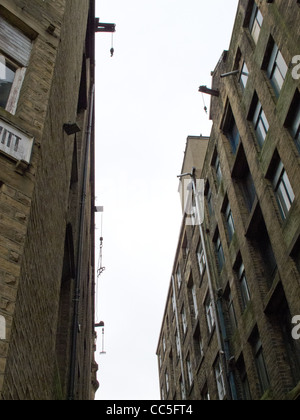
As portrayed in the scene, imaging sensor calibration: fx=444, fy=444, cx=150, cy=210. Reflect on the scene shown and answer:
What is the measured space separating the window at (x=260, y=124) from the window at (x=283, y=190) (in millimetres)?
2103

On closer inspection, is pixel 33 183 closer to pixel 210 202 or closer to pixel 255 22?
pixel 255 22

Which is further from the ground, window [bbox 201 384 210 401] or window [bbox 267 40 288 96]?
window [bbox 267 40 288 96]

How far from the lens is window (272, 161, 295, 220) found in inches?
600

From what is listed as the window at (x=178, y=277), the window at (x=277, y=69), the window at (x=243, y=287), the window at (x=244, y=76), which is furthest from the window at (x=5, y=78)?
the window at (x=178, y=277)

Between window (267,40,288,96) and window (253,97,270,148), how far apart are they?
4.35 feet

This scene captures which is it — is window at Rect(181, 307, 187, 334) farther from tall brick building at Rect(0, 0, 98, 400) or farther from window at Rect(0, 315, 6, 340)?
window at Rect(0, 315, 6, 340)

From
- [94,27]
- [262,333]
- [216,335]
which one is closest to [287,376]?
[262,333]

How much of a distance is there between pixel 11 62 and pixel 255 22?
14991 mm

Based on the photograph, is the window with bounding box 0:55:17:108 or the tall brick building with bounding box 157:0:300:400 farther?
the tall brick building with bounding box 157:0:300:400

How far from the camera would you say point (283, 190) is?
51.8 feet

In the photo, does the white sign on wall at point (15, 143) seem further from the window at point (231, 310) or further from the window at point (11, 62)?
the window at point (231, 310)

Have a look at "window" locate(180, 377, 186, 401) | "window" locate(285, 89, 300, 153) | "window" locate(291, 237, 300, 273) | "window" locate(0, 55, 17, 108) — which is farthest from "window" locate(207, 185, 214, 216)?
"window" locate(0, 55, 17, 108)

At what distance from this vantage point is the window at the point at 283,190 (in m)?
15.2
